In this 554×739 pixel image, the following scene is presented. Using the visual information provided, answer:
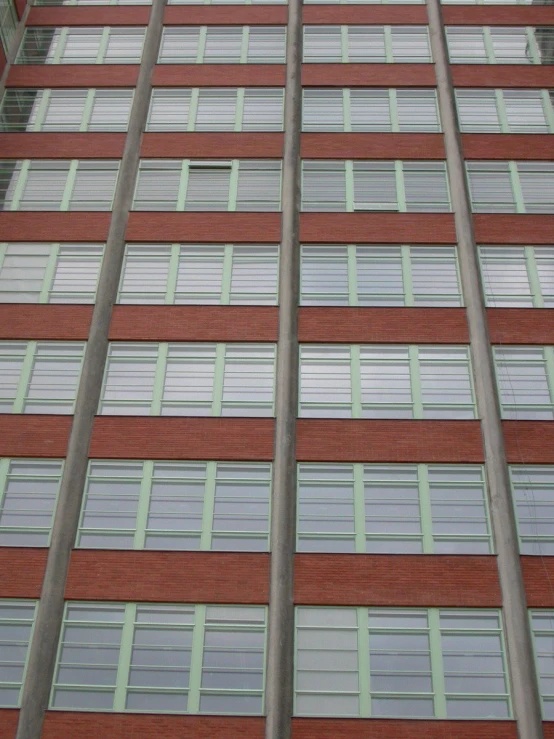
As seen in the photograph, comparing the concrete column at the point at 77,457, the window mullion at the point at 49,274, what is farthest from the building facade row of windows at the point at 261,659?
the window mullion at the point at 49,274

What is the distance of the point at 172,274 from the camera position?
26516mm

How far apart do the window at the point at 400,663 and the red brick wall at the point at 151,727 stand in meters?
1.35

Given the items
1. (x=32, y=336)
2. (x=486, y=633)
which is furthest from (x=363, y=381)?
(x=32, y=336)

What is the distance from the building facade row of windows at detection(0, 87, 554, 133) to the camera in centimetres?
3009

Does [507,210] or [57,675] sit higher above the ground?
[507,210]

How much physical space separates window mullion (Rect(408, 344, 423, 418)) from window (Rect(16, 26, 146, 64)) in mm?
15914

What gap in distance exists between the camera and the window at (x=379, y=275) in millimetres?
25859

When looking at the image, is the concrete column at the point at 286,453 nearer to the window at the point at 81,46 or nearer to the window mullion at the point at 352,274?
the window mullion at the point at 352,274

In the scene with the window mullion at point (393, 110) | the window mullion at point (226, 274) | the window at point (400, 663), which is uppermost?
the window mullion at point (393, 110)

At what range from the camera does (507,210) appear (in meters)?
27.8

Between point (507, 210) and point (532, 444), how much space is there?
843 cm

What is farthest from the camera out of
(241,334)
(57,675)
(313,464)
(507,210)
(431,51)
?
(431,51)

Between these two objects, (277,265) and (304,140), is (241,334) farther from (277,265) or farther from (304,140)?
(304,140)

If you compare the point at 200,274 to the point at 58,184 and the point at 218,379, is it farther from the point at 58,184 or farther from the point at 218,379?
the point at 58,184
